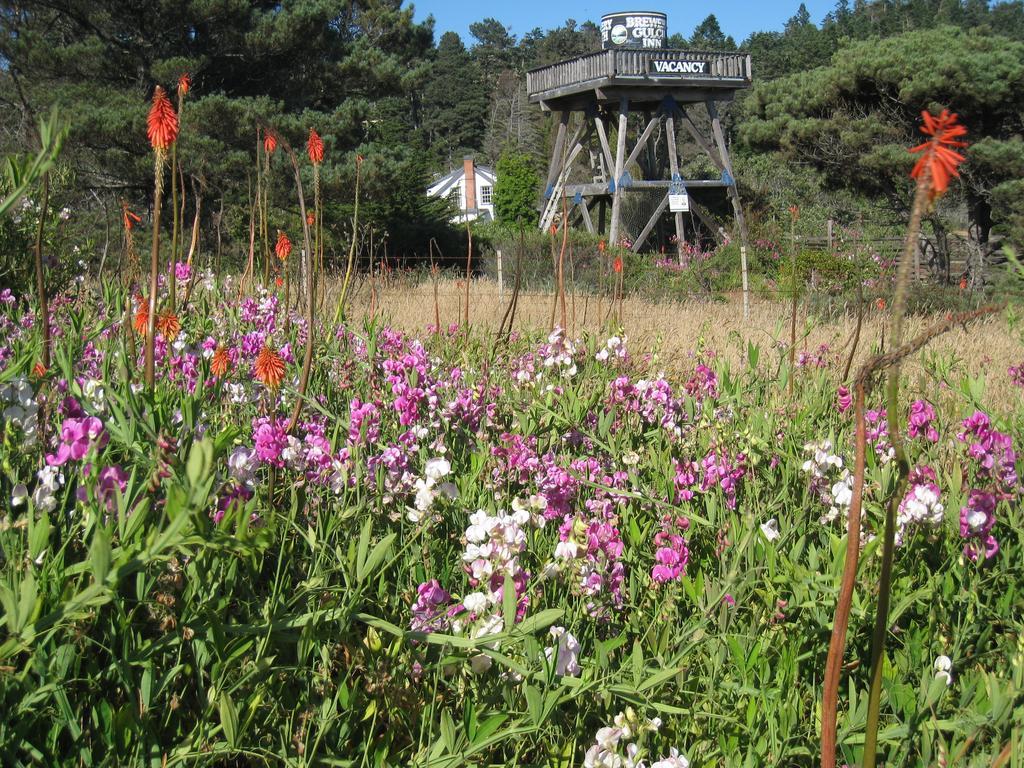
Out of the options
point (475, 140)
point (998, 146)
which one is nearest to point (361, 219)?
point (998, 146)

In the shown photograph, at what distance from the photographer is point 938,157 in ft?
3.00

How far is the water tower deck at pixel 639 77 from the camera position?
22547mm

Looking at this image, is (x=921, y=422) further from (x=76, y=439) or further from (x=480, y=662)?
(x=76, y=439)

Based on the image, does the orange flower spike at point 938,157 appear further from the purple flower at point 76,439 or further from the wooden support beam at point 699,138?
the wooden support beam at point 699,138

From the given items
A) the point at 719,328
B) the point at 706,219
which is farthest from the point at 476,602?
the point at 706,219

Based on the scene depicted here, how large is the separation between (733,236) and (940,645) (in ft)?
70.9

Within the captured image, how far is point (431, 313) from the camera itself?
938cm

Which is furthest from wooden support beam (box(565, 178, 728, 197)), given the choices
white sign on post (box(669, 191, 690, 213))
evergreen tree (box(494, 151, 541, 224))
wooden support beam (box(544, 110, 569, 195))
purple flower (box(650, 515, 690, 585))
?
purple flower (box(650, 515, 690, 585))

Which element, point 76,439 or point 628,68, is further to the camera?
point 628,68

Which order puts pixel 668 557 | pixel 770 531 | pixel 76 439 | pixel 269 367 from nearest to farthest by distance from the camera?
pixel 76 439, pixel 269 367, pixel 668 557, pixel 770 531

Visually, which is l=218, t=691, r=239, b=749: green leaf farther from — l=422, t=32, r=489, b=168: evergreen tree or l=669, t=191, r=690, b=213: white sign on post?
l=422, t=32, r=489, b=168: evergreen tree

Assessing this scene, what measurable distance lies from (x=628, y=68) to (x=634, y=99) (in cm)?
107

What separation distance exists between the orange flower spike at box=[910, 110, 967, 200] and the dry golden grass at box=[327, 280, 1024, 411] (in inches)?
113

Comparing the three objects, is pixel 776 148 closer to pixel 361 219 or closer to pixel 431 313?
pixel 361 219
